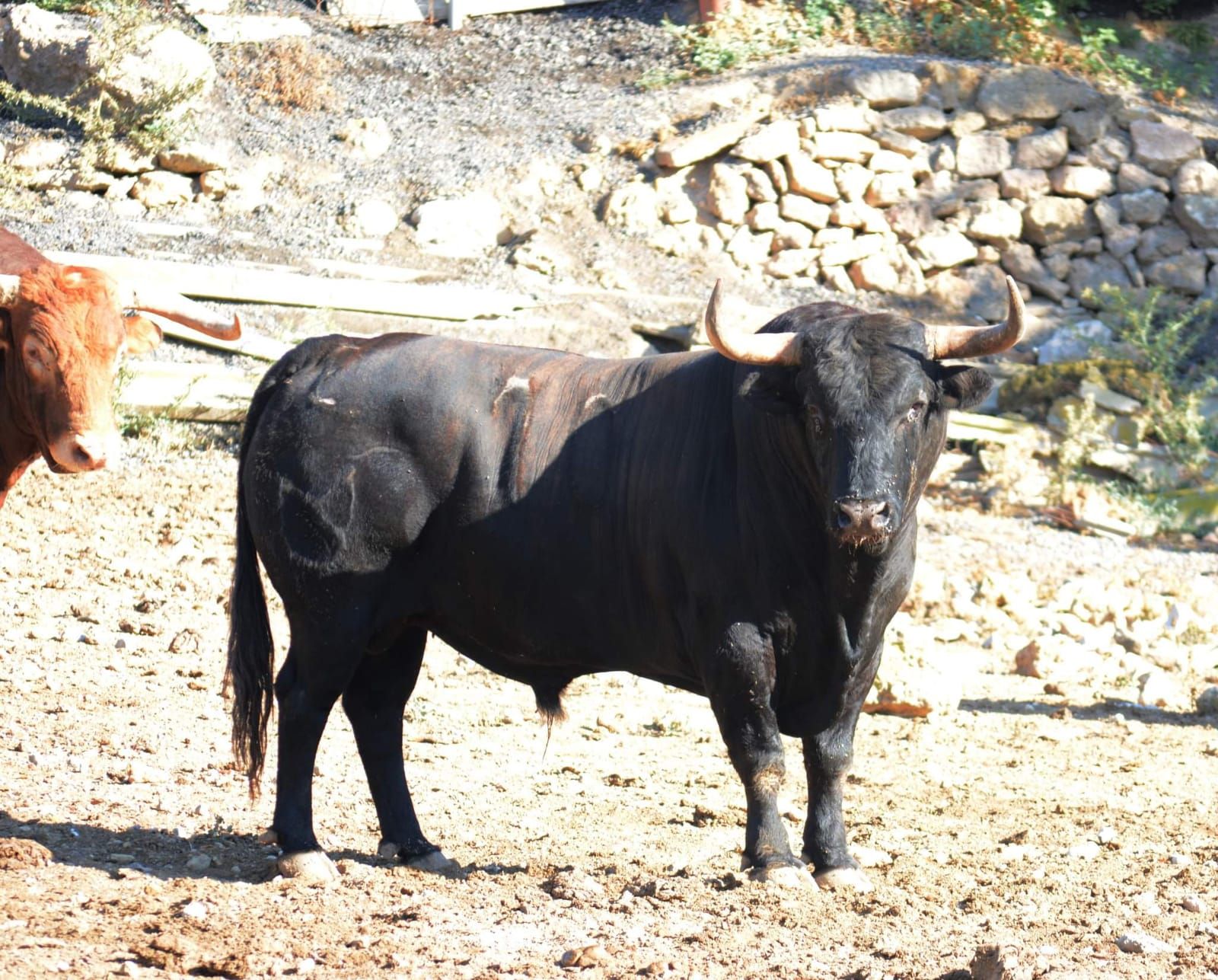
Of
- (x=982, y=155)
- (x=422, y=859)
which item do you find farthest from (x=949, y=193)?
(x=422, y=859)

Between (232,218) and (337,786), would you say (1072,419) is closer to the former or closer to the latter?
(232,218)

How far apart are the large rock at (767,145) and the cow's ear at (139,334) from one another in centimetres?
1065

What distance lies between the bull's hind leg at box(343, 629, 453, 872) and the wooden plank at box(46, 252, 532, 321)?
6971 millimetres

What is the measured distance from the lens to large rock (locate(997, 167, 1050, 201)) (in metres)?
16.5

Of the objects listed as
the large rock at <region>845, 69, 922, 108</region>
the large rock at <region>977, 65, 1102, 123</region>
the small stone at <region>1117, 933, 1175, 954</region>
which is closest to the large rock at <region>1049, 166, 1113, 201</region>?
the large rock at <region>977, 65, 1102, 123</region>

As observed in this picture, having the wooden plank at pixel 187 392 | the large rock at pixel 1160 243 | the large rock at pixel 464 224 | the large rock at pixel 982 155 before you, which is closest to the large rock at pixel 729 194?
the large rock at pixel 464 224

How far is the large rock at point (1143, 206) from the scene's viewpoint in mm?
16625

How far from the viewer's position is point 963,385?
520 centimetres

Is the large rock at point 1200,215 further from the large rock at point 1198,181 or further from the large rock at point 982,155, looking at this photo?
the large rock at point 982,155

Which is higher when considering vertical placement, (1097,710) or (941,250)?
(941,250)

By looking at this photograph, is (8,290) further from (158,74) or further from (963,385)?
(158,74)

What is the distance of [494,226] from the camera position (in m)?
15.5

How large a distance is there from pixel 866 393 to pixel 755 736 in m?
1.20

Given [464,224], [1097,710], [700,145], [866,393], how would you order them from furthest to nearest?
1. [700,145]
2. [464,224]
3. [1097,710]
4. [866,393]
